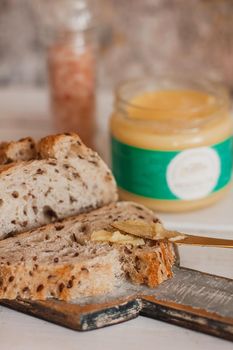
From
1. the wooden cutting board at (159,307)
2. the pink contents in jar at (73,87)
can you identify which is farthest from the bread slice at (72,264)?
the pink contents in jar at (73,87)

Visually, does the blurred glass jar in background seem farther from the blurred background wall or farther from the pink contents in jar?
the blurred background wall

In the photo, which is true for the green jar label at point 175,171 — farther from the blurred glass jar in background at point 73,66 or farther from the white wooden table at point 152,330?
the blurred glass jar in background at point 73,66

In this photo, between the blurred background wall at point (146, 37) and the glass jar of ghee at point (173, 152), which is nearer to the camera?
the glass jar of ghee at point (173, 152)

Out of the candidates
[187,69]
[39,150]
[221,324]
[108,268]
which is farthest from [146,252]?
[187,69]

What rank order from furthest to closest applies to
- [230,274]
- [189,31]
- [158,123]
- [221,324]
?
1. [189,31]
2. [158,123]
3. [230,274]
4. [221,324]

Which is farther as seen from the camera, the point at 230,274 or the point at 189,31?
the point at 189,31

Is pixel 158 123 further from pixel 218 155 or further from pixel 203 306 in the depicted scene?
pixel 203 306
